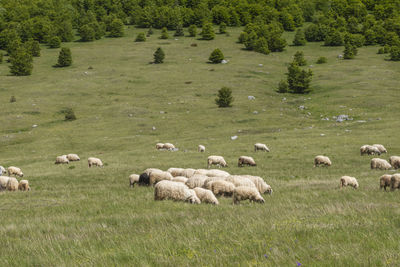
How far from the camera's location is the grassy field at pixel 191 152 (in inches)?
237

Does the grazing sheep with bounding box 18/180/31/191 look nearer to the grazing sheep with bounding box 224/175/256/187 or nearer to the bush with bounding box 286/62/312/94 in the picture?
the grazing sheep with bounding box 224/175/256/187

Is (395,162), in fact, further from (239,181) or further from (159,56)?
(159,56)

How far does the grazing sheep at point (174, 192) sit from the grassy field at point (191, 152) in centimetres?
63

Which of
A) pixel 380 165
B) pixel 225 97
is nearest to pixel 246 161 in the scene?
pixel 380 165

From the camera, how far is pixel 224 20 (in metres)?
158

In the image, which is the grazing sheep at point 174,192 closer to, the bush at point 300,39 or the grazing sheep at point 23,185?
the grazing sheep at point 23,185

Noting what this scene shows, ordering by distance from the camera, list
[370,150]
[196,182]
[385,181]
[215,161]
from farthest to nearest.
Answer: [370,150] → [215,161] → [196,182] → [385,181]

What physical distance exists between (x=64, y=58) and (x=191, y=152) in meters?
77.2

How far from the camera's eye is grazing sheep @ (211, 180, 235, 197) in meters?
15.2

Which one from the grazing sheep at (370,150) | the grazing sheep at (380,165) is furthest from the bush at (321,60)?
the grazing sheep at (380,165)

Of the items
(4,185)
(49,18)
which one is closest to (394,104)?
(4,185)

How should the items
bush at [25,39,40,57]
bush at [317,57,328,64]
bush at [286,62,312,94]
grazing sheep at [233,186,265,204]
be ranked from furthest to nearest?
bush at [25,39,40,57] < bush at [317,57,328,64] < bush at [286,62,312,94] < grazing sheep at [233,186,265,204]

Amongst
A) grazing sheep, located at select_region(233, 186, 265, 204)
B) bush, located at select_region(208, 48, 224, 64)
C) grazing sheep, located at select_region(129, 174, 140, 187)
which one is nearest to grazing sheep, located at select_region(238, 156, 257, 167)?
grazing sheep, located at select_region(129, 174, 140, 187)

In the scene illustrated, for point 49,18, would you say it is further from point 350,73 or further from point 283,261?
point 283,261
